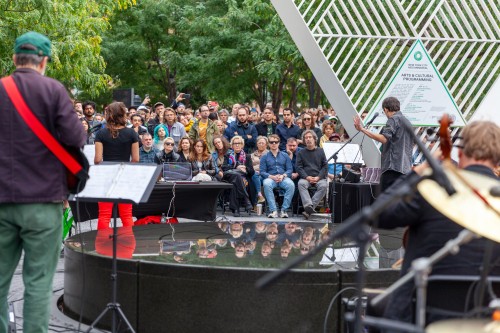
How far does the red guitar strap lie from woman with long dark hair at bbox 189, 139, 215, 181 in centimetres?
981

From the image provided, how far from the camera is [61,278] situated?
10.3 metres

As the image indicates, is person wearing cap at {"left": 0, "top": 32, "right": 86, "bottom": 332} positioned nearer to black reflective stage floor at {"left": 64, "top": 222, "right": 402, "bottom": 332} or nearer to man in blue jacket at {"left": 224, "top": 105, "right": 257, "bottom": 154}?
black reflective stage floor at {"left": 64, "top": 222, "right": 402, "bottom": 332}

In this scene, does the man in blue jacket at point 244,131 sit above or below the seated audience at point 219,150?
above

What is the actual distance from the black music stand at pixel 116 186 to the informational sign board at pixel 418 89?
8190 millimetres

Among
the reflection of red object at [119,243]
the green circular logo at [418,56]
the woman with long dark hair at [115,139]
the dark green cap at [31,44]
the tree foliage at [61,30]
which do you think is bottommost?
the reflection of red object at [119,243]

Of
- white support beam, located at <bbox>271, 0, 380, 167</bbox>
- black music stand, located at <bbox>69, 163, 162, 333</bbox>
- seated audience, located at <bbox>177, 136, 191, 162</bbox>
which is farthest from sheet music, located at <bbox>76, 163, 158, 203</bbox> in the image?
seated audience, located at <bbox>177, 136, 191, 162</bbox>

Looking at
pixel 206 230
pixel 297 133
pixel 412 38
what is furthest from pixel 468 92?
pixel 206 230

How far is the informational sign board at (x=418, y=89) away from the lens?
1480 centimetres

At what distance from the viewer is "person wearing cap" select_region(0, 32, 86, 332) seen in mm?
5770

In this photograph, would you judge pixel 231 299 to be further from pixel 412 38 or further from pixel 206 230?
pixel 412 38

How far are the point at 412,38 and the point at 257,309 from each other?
29.6 feet

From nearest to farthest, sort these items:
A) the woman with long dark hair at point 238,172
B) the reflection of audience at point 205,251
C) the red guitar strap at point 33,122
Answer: the red guitar strap at point 33,122 → the reflection of audience at point 205,251 → the woman with long dark hair at point 238,172

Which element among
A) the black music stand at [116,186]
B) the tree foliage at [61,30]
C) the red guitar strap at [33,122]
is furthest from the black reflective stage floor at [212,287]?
the tree foliage at [61,30]

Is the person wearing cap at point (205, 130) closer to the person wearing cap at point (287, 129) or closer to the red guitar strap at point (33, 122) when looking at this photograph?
the person wearing cap at point (287, 129)
